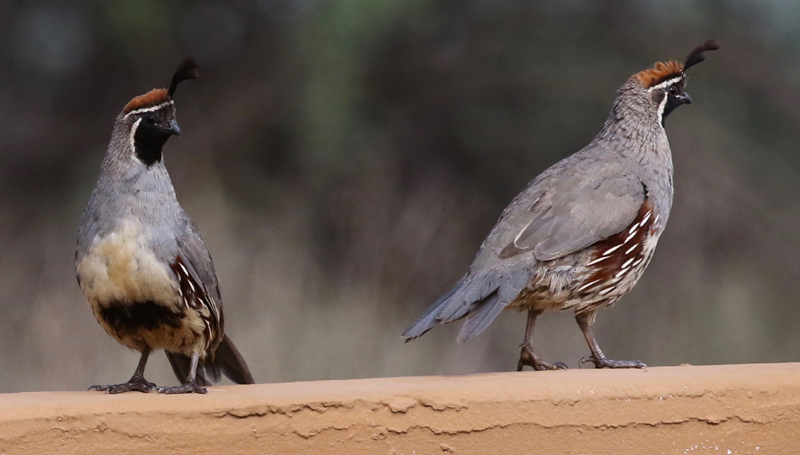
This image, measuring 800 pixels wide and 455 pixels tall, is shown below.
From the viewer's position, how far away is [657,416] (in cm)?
281

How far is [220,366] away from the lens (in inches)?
149

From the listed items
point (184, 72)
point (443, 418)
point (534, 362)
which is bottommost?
point (534, 362)

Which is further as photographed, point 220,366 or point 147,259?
point 220,366

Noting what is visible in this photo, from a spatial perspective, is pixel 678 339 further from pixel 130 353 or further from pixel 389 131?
pixel 130 353

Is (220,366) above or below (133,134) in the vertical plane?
below

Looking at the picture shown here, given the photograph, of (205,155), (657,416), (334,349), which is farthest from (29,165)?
(657,416)

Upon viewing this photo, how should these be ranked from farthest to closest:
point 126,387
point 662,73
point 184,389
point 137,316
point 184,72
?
point 662,73, point 184,72, point 137,316, point 126,387, point 184,389

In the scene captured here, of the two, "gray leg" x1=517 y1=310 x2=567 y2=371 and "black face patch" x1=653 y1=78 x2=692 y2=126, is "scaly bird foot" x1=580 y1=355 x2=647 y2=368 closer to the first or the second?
"gray leg" x1=517 y1=310 x2=567 y2=371

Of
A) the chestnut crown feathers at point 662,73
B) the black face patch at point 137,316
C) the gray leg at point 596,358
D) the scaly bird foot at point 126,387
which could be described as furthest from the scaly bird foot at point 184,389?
the chestnut crown feathers at point 662,73

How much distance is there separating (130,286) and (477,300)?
1.11m

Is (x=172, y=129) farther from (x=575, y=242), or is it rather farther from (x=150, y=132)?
(x=575, y=242)

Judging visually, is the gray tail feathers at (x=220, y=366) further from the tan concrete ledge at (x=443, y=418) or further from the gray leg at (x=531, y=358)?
the gray leg at (x=531, y=358)

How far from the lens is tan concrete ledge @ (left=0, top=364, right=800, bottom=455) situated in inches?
105

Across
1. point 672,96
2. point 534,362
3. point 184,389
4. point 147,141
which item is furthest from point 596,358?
point 147,141
